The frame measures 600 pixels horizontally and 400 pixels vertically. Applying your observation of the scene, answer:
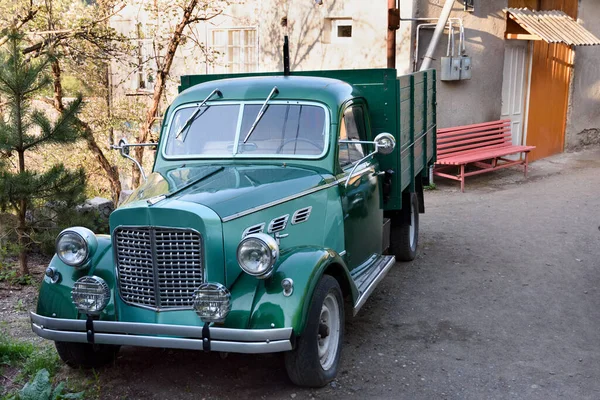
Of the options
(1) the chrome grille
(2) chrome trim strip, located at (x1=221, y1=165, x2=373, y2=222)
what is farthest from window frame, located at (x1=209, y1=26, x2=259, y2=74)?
(1) the chrome grille

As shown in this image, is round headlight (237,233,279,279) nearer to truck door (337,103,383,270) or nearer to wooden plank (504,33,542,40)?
truck door (337,103,383,270)

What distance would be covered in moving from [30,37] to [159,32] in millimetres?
2696

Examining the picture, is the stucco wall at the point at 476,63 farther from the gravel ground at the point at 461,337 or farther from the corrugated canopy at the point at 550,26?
the gravel ground at the point at 461,337

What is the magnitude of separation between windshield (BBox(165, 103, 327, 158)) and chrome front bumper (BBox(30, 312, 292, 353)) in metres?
1.56

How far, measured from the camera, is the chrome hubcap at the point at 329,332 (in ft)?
14.6

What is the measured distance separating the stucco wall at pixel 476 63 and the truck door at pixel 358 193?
19.1 ft

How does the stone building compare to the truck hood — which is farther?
the stone building

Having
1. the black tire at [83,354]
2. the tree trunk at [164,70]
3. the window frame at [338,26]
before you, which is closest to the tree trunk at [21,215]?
the black tire at [83,354]

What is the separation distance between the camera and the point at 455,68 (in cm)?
1121

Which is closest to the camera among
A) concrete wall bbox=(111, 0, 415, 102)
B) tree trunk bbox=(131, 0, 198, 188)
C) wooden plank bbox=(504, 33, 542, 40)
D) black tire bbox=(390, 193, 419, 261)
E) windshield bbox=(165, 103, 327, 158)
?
windshield bbox=(165, 103, 327, 158)

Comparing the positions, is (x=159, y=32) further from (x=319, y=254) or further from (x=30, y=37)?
(x=319, y=254)

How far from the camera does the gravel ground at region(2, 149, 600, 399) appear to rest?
4.45m

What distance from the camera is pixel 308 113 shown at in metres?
5.26

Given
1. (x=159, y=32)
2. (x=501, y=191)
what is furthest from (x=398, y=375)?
(x=159, y=32)
